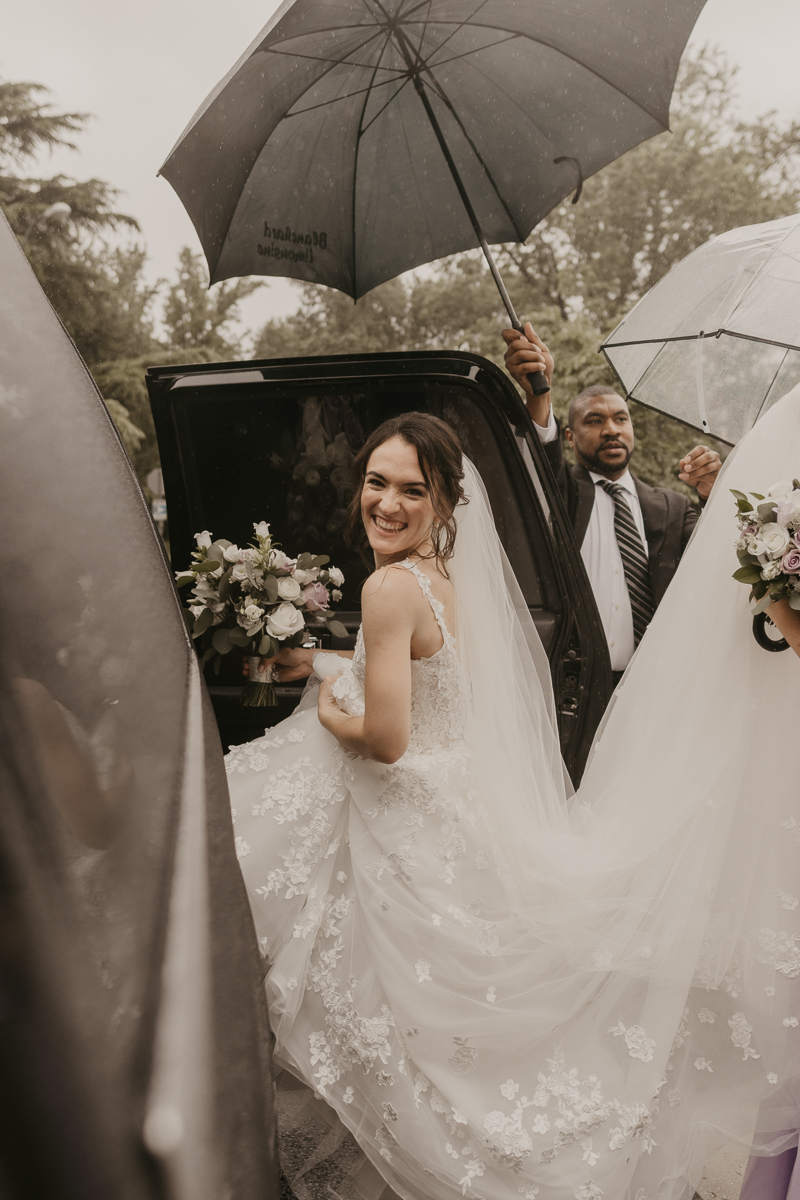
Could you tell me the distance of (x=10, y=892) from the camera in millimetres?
507

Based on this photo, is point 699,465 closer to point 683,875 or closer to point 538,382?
point 538,382

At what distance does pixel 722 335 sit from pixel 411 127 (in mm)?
1373

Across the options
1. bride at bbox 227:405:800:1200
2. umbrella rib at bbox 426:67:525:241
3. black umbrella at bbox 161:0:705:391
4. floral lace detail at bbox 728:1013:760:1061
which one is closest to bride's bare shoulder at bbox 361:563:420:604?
bride at bbox 227:405:800:1200

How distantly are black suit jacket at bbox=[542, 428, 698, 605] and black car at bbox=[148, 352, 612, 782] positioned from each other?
1.12 metres

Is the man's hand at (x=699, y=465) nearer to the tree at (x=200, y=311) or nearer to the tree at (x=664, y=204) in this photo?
the tree at (x=664, y=204)

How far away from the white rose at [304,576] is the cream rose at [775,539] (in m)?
1.26

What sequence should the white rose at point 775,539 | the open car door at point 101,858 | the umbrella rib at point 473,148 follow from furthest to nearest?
the umbrella rib at point 473,148, the white rose at point 775,539, the open car door at point 101,858

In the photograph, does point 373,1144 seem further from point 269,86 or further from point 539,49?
point 539,49

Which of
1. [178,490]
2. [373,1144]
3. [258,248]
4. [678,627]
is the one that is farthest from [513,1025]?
[258,248]

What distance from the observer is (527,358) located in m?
3.01

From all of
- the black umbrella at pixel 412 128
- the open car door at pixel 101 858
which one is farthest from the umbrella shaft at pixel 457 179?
the open car door at pixel 101 858

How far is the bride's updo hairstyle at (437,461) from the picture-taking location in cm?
210

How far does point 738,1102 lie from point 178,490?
7.59ft

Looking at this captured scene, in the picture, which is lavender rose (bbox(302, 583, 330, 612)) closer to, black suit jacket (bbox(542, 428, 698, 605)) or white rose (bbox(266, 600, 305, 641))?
white rose (bbox(266, 600, 305, 641))
